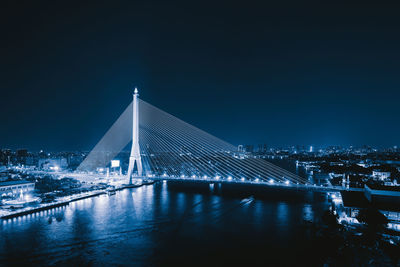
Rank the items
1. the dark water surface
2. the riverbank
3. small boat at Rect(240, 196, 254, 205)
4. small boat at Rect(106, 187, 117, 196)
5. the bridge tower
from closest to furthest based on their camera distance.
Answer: the dark water surface
the riverbank
small boat at Rect(240, 196, 254, 205)
small boat at Rect(106, 187, 117, 196)
the bridge tower

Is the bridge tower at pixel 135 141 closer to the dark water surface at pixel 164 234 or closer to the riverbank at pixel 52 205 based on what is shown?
the riverbank at pixel 52 205

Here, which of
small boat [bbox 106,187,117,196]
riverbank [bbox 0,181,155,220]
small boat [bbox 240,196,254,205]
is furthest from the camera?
small boat [bbox 106,187,117,196]

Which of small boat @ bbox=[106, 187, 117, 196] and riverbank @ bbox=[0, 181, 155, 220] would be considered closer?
riverbank @ bbox=[0, 181, 155, 220]

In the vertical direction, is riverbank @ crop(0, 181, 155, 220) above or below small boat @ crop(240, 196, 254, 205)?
above

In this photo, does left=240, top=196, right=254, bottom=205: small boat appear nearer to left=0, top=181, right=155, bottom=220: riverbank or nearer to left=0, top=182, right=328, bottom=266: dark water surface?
left=0, top=182, right=328, bottom=266: dark water surface

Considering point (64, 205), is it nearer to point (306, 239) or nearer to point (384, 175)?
point (306, 239)

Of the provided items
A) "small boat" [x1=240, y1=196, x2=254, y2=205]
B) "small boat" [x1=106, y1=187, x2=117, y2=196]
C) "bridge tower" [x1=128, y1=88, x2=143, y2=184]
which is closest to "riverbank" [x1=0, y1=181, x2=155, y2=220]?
"small boat" [x1=106, y1=187, x2=117, y2=196]

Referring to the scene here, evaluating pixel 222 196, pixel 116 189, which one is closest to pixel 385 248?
pixel 222 196

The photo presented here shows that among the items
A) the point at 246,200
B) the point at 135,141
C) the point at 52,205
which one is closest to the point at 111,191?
the point at 135,141
